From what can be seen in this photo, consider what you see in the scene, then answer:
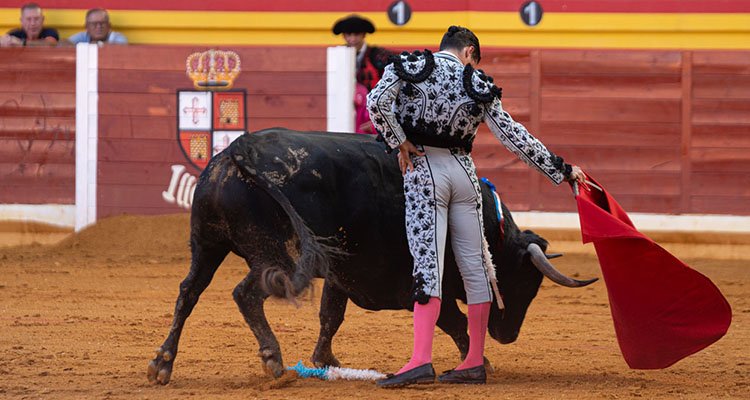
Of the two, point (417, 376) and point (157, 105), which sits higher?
point (157, 105)

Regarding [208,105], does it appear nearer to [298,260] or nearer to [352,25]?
[352,25]

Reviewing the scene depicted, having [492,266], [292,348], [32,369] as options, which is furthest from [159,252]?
[492,266]

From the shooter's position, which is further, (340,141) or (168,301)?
(168,301)

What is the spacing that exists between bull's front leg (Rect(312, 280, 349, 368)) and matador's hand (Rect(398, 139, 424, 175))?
2.46ft

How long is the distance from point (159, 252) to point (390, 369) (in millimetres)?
4206

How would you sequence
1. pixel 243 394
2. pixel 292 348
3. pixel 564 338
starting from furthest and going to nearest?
1. pixel 564 338
2. pixel 292 348
3. pixel 243 394

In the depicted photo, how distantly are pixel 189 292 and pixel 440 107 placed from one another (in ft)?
3.45

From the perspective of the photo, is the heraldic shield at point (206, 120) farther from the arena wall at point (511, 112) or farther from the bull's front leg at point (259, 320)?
the bull's front leg at point (259, 320)

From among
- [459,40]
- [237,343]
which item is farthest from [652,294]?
[237,343]

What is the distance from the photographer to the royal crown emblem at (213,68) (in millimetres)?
8844

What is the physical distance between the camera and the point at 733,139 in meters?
8.75

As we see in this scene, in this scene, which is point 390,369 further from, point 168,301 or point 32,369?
point 168,301

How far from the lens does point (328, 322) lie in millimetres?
4715

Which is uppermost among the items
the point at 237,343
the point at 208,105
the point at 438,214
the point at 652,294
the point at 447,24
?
the point at 447,24
